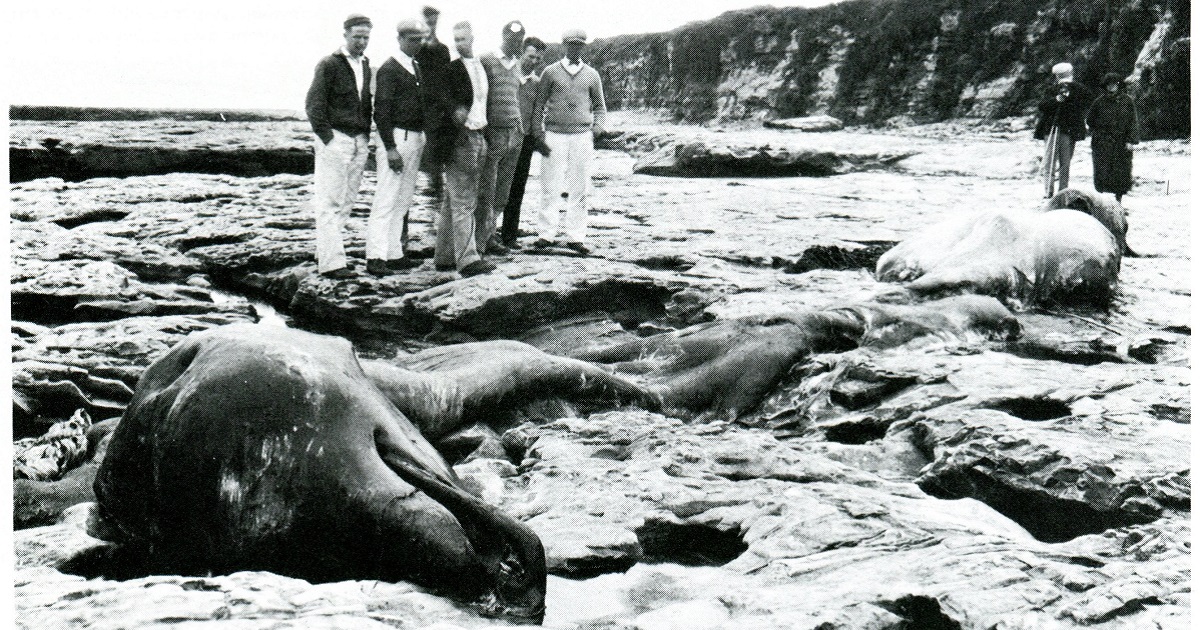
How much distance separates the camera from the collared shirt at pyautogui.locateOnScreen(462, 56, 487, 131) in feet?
23.9

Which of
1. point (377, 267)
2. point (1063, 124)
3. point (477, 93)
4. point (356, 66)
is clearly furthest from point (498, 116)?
point (1063, 124)

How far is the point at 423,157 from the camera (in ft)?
24.6

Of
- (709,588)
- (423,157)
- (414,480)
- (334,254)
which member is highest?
(423,157)

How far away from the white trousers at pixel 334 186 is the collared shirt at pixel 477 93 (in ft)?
2.49

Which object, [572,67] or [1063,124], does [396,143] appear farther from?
[1063,124]

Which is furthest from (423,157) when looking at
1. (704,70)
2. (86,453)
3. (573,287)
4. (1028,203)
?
(704,70)

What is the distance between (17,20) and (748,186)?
10.6 meters

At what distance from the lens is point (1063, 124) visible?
1057 centimetres

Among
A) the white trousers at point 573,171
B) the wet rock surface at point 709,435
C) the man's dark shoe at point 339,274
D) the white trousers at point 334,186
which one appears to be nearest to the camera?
the wet rock surface at point 709,435

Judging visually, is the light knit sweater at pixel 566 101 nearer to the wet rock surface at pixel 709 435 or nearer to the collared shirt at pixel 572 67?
the collared shirt at pixel 572 67

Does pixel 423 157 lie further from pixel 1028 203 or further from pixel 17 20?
pixel 1028 203

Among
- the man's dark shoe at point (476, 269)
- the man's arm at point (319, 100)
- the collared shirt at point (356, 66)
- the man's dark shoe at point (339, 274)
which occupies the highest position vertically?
the collared shirt at point (356, 66)

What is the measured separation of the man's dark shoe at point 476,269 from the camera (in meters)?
7.37

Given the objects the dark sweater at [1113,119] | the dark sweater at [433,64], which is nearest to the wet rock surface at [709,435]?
the dark sweater at [1113,119]
